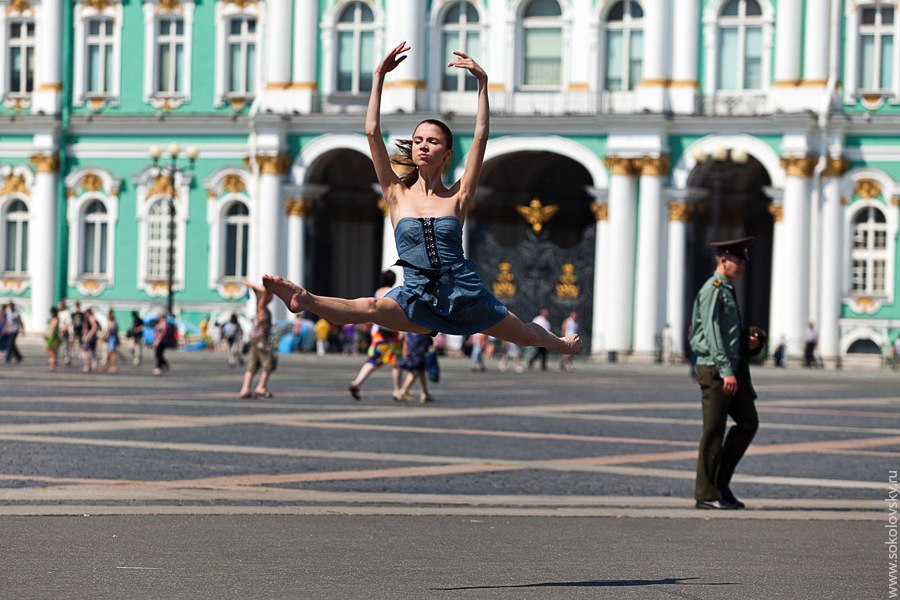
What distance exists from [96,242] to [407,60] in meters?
12.0

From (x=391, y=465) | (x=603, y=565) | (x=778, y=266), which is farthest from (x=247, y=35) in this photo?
(x=603, y=565)

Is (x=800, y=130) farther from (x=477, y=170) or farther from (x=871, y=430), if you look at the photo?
(x=477, y=170)

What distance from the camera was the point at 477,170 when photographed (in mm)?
8945

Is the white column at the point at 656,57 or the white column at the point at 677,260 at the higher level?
the white column at the point at 656,57

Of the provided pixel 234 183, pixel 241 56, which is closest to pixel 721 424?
pixel 234 183

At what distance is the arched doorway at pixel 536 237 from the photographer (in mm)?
49594

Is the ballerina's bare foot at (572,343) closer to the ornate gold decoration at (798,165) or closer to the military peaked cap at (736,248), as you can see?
the military peaked cap at (736,248)

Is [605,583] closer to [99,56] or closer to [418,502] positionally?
[418,502]

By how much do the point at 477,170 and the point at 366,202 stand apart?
4628cm

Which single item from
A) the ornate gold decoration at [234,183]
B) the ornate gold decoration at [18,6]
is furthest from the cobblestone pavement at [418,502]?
the ornate gold decoration at [18,6]

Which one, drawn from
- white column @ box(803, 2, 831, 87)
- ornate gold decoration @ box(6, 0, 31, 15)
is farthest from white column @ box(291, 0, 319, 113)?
white column @ box(803, 2, 831, 87)

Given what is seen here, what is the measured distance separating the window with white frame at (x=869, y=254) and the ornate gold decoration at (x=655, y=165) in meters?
5.13

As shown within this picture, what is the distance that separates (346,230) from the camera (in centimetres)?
5547

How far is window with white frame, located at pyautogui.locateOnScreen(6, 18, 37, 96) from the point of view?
182 ft
